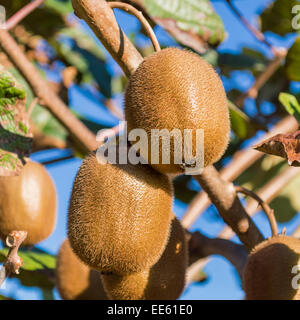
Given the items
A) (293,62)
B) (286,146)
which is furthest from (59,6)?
(286,146)

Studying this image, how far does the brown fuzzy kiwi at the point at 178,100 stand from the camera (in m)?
0.74

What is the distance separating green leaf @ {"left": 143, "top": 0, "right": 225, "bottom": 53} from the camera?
1.11 m

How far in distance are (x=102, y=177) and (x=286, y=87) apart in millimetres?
1060

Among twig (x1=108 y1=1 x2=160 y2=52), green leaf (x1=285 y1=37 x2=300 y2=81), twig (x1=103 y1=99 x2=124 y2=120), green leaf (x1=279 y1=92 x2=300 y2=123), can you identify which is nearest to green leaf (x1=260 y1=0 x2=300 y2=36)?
green leaf (x1=285 y1=37 x2=300 y2=81)

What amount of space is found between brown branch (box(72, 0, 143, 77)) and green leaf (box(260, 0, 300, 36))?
91 cm

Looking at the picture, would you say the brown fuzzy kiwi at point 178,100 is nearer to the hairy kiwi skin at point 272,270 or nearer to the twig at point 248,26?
the hairy kiwi skin at point 272,270

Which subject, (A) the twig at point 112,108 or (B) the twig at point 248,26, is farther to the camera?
(A) the twig at point 112,108

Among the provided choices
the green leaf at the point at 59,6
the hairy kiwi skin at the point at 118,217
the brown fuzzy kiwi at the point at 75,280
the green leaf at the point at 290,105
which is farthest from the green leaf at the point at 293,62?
the green leaf at the point at 59,6

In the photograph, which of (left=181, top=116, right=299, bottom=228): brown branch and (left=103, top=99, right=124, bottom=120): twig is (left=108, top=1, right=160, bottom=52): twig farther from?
(left=103, top=99, right=124, bottom=120): twig

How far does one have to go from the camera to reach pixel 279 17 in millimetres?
1696

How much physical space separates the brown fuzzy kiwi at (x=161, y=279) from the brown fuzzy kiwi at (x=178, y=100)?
0.18 m

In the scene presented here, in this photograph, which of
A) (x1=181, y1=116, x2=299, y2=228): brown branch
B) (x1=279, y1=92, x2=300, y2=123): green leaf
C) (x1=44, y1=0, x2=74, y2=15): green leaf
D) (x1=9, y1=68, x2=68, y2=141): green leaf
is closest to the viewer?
(x1=279, y1=92, x2=300, y2=123): green leaf

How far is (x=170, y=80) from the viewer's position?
2.47ft
